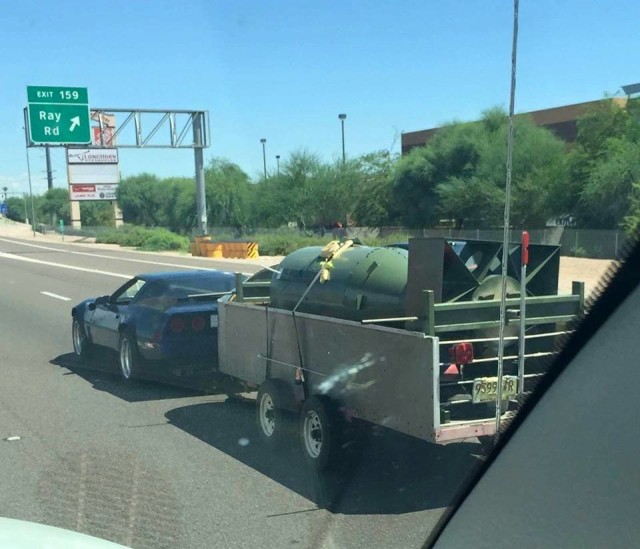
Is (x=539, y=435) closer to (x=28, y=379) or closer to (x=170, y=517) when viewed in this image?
(x=170, y=517)

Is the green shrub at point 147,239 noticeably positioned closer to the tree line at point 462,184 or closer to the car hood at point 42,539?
the tree line at point 462,184

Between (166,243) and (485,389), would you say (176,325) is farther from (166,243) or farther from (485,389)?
(166,243)

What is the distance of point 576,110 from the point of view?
1935 inches

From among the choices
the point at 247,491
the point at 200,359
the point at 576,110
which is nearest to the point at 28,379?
the point at 200,359

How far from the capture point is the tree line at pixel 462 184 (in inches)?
1268

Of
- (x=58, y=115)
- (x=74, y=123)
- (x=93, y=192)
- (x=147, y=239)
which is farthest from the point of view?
(x=93, y=192)

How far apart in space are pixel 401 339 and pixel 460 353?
454mm

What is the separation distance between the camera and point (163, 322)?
31.9 ft

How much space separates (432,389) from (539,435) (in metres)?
2.06

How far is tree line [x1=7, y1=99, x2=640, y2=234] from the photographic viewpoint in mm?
32219

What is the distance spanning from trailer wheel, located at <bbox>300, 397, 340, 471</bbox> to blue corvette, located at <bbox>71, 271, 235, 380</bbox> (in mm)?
3397

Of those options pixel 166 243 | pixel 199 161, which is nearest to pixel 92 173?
pixel 166 243

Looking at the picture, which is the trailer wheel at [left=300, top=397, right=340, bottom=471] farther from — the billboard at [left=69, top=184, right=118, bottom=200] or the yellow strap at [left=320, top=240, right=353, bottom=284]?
the billboard at [left=69, top=184, right=118, bottom=200]

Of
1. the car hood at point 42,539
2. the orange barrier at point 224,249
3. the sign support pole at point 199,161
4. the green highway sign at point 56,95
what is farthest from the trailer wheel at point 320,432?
the sign support pole at point 199,161
